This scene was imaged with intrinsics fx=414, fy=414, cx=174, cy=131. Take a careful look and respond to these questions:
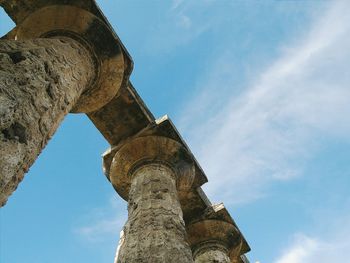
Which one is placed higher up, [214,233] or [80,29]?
[80,29]

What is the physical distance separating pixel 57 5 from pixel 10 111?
379 centimetres

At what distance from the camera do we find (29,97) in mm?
4238

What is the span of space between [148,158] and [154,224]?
8.33 ft

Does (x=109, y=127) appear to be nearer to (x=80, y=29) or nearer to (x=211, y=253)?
(x=80, y=29)

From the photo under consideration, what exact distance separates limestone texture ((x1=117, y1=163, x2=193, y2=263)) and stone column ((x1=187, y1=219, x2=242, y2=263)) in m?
2.43

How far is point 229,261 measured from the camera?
1021 cm

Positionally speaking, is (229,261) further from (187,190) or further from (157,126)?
(157,126)

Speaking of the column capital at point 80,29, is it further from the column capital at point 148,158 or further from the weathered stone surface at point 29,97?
the column capital at point 148,158

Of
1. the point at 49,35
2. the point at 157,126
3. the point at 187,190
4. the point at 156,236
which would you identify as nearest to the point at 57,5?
the point at 49,35

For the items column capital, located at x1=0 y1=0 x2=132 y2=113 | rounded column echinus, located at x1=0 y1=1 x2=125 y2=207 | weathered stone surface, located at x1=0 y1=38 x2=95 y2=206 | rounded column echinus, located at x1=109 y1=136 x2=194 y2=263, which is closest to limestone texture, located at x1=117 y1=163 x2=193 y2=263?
rounded column echinus, located at x1=109 y1=136 x2=194 y2=263

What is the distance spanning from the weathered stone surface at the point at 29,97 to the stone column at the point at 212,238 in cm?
574

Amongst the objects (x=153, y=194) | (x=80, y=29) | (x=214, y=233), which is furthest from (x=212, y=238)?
(x=80, y=29)

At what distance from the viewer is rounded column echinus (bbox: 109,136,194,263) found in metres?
6.02

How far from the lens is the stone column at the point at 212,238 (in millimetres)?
10383
